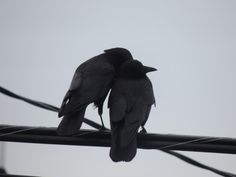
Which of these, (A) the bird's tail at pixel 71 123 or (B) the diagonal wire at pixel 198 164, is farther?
(A) the bird's tail at pixel 71 123

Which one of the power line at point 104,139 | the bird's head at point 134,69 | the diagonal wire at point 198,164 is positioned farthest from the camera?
the bird's head at point 134,69

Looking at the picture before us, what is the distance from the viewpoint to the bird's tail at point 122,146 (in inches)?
177

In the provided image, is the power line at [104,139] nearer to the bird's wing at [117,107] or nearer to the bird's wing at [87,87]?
the bird's wing at [117,107]

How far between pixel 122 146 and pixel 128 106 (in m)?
0.71

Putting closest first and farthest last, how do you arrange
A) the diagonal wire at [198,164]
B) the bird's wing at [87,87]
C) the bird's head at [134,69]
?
the diagonal wire at [198,164]
the bird's wing at [87,87]
the bird's head at [134,69]

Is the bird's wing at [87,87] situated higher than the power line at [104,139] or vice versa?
the bird's wing at [87,87]

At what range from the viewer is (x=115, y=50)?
267 inches

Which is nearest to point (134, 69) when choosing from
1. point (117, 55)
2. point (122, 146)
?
point (117, 55)

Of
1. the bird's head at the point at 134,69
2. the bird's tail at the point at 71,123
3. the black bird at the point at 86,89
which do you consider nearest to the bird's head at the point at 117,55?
the black bird at the point at 86,89

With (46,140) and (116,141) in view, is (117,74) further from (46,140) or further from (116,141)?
(46,140)

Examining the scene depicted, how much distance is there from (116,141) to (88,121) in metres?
0.37

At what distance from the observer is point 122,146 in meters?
4.54

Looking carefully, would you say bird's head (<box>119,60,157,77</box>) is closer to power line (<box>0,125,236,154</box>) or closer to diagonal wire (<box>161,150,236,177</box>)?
power line (<box>0,125,236,154</box>)

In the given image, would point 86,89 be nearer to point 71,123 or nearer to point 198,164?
point 71,123
